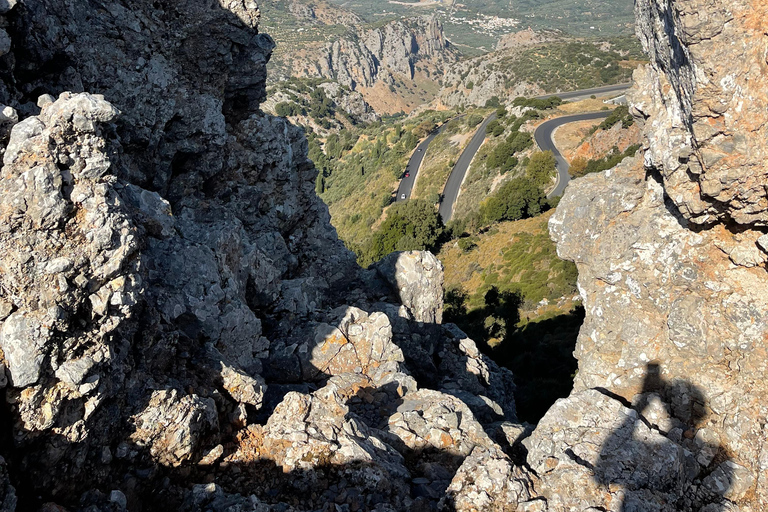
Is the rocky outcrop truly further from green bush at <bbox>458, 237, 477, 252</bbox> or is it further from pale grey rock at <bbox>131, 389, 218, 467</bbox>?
green bush at <bbox>458, 237, 477, 252</bbox>

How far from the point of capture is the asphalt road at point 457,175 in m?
76.8

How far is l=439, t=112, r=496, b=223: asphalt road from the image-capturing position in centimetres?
7675

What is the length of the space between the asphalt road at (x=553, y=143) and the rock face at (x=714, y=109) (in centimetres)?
5196

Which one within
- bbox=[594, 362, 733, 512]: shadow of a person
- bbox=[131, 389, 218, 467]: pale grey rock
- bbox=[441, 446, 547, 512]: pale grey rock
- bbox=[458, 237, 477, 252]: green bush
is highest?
bbox=[131, 389, 218, 467]: pale grey rock

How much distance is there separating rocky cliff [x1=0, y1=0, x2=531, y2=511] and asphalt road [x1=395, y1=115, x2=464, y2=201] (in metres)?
66.7

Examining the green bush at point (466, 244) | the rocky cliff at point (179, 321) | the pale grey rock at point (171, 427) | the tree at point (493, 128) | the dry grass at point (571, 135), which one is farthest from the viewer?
the tree at point (493, 128)

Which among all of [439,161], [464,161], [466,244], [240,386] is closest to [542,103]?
[464,161]

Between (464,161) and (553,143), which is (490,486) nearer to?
(553,143)

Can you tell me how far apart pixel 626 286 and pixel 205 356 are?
11.7 meters

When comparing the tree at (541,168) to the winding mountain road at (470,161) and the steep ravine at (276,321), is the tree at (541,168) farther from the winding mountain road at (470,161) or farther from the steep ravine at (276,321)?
the steep ravine at (276,321)

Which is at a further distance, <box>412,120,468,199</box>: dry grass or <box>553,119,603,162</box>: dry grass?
<box>412,120,468,199</box>: dry grass

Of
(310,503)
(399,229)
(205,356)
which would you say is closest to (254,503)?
(310,503)

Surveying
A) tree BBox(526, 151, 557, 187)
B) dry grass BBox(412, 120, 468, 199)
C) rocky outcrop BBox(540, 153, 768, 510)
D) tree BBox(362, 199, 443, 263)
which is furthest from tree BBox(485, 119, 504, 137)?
rocky outcrop BBox(540, 153, 768, 510)

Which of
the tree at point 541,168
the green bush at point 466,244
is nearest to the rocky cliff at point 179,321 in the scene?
the green bush at point 466,244
